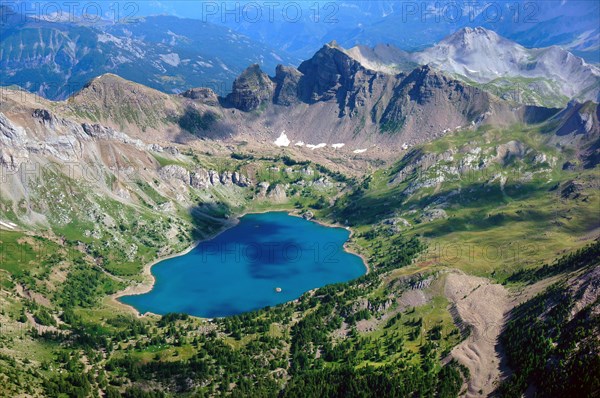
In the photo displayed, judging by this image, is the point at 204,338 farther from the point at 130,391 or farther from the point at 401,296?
the point at 401,296

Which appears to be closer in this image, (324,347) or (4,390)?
(4,390)

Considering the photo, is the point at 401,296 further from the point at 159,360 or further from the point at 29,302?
the point at 29,302

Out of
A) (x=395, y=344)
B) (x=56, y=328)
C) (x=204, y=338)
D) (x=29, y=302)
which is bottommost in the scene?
(x=395, y=344)

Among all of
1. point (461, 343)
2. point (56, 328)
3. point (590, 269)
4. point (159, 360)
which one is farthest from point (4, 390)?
point (590, 269)

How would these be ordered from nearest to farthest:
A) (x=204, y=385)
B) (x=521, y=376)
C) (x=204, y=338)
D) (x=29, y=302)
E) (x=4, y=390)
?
1. (x=4, y=390)
2. (x=521, y=376)
3. (x=204, y=385)
4. (x=204, y=338)
5. (x=29, y=302)

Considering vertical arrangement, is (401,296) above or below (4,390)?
above

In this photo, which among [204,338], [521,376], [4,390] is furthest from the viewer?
[204,338]
